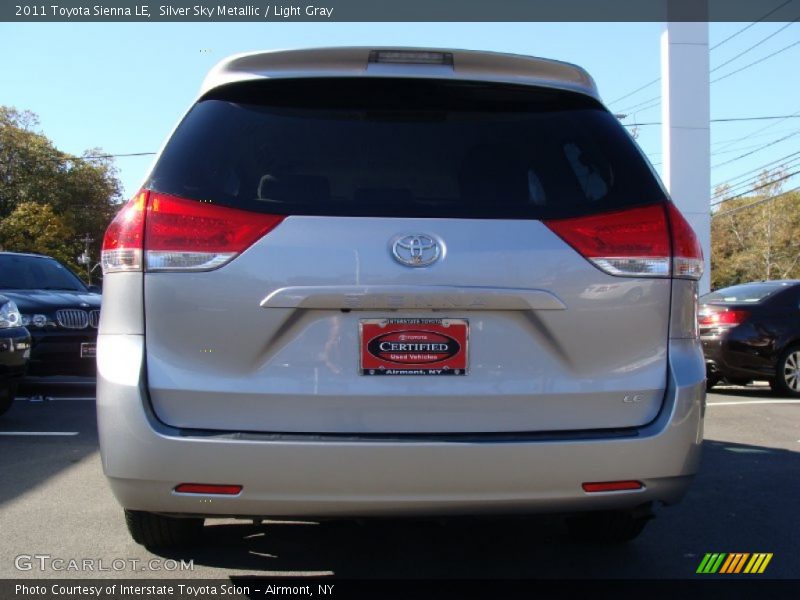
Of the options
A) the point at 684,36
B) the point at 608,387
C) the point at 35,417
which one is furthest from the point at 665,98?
the point at 608,387

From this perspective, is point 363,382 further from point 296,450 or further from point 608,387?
point 608,387

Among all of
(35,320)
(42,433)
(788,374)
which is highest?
(35,320)

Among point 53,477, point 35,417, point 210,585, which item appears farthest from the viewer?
point 35,417

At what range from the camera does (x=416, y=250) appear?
243 centimetres

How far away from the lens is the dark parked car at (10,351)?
6.53 m

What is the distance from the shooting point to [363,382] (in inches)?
94.6

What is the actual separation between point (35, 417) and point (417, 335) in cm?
603

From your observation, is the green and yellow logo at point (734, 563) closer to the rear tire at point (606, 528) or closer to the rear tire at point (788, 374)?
the rear tire at point (606, 528)

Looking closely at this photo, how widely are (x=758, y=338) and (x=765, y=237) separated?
167 feet

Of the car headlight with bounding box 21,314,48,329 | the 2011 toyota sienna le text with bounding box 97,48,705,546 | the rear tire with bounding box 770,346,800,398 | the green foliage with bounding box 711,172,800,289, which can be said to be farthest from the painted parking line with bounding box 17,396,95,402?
the green foliage with bounding box 711,172,800,289

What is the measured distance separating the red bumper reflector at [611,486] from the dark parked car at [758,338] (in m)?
7.36

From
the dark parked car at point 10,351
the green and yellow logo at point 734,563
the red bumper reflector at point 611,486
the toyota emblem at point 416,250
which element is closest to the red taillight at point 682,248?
the red bumper reflector at point 611,486

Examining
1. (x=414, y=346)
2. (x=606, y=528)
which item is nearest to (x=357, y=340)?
(x=414, y=346)

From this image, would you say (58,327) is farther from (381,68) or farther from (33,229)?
(33,229)
